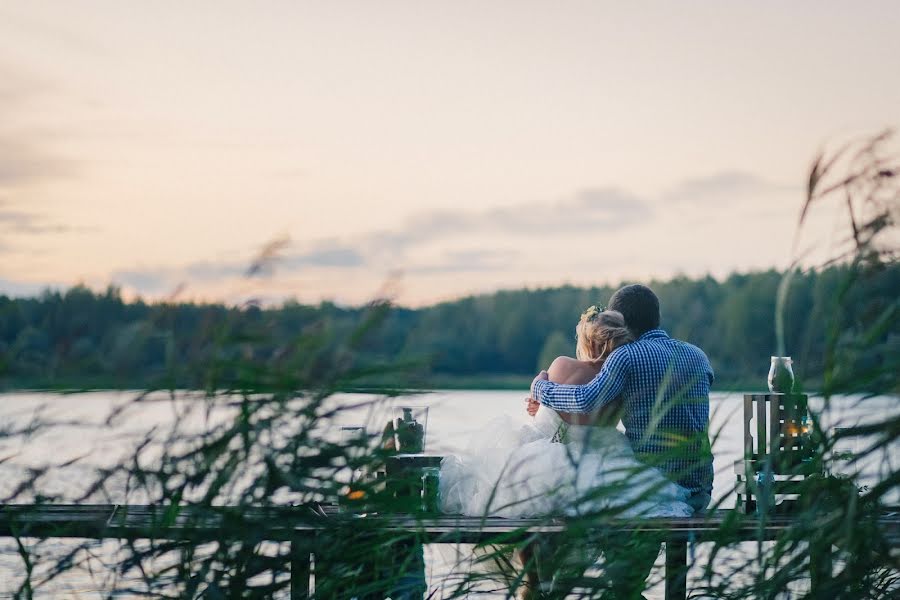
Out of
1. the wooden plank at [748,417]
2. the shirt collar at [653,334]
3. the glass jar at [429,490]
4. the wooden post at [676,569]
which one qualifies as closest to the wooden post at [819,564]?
the wooden post at [676,569]

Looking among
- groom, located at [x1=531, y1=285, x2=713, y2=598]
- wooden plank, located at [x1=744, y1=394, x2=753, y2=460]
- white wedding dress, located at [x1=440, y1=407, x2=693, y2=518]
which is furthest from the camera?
groom, located at [x1=531, y1=285, x2=713, y2=598]

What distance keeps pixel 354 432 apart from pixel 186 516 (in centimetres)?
39

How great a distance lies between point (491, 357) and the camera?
9.73 feet

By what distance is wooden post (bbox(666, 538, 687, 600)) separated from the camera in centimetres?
252

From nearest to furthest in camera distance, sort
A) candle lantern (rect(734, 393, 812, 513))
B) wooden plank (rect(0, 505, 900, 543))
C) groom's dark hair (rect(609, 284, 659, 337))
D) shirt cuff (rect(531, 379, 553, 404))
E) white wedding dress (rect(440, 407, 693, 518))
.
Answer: wooden plank (rect(0, 505, 900, 543)), candle lantern (rect(734, 393, 812, 513)), white wedding dress (rect(440, 407, 693, 518)), shirt cuff (rect(531, 379, 553, 404)), groom's dark hair (rect(609, 284, 659, 337))

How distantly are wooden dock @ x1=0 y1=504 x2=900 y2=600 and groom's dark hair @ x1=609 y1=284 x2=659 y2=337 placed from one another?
1.87m

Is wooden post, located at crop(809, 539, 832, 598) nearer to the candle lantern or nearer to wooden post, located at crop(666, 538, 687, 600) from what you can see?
the candle lantern

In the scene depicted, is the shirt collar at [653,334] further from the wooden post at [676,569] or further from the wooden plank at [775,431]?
the wooden post at [676,569]

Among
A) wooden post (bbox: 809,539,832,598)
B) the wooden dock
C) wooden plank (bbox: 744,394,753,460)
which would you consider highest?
wooden plank (bbox: 744,394,753,460)

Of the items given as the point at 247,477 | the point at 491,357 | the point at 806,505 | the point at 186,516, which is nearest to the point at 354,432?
the point at 247,477

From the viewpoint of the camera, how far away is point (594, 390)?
4.12 meters

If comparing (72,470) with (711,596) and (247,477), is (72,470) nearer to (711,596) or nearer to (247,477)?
(247,477)

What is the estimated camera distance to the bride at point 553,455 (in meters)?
3.05

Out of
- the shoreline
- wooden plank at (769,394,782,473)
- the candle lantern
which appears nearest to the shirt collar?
wooden plank at (769,394,782,473)
